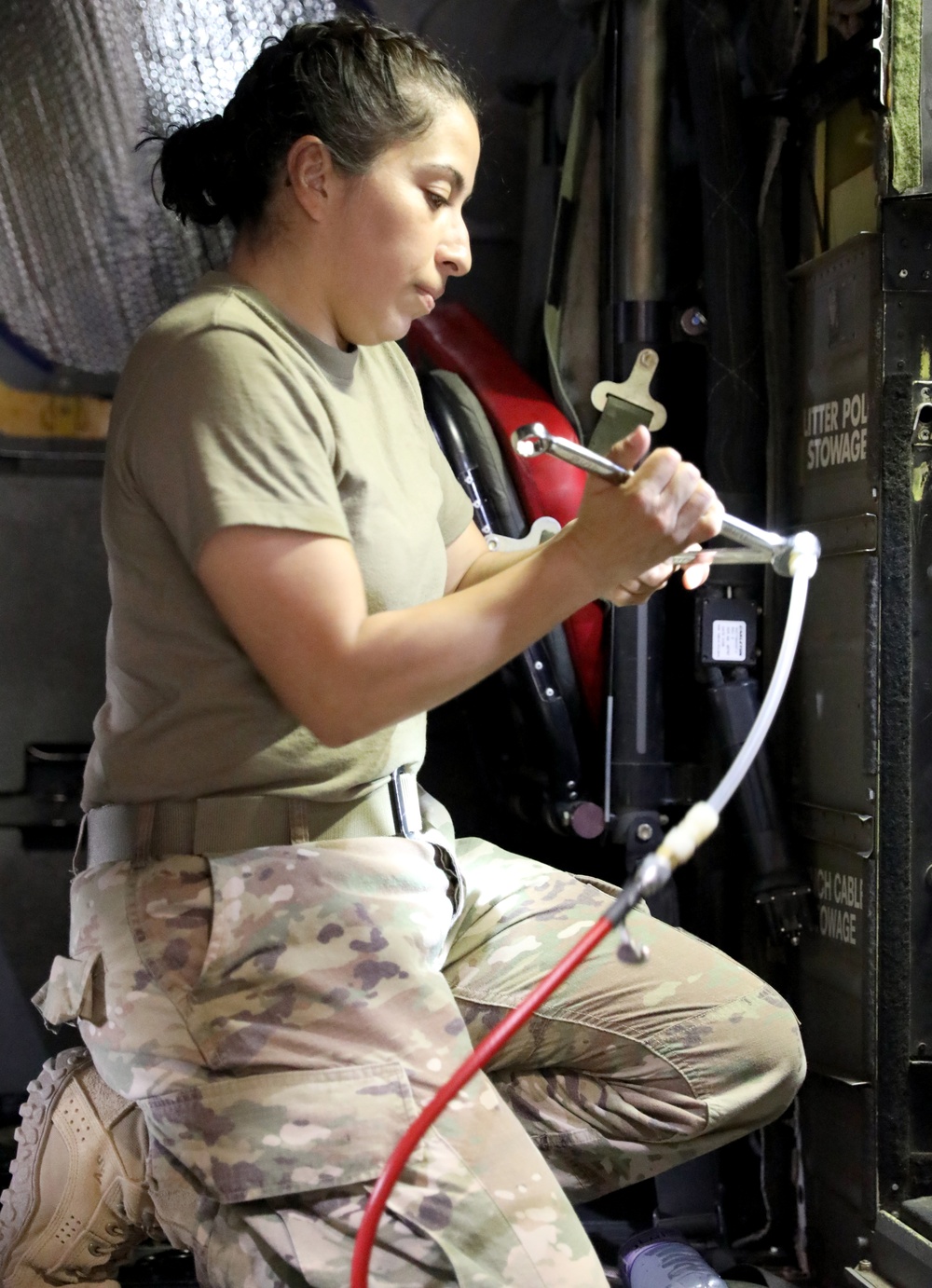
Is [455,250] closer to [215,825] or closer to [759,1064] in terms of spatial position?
[215,825]

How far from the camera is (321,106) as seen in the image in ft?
4.99

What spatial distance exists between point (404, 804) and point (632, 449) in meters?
0.53

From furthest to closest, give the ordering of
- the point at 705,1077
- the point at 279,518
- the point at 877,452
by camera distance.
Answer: the point at 877,452, the point at 705,1077, the point at 279,518

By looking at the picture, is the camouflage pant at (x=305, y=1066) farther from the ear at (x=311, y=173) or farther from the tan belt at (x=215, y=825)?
the ear at (x=311, y=173)

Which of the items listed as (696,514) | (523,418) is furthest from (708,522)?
(523,418)

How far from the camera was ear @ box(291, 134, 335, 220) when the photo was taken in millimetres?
1507

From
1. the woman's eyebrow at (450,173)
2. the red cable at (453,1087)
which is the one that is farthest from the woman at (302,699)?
the red cable at (453,1087)

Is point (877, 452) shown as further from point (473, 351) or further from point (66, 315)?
point (66, 315)

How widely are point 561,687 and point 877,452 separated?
2.17ft

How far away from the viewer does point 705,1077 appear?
176 cm

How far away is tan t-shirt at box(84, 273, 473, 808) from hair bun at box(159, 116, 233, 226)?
18cm

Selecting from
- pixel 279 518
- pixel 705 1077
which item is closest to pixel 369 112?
pixel 279 518

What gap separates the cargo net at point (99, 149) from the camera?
2.40 meters

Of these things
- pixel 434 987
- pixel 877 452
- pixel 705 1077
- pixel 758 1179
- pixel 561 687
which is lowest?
pixel 758 1179
